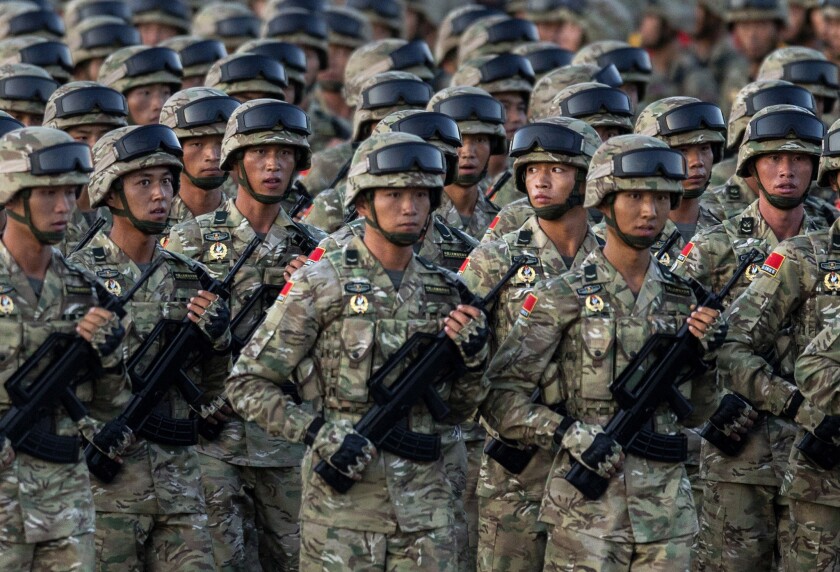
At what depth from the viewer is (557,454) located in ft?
34.7

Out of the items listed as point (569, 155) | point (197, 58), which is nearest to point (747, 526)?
point (569, 155)

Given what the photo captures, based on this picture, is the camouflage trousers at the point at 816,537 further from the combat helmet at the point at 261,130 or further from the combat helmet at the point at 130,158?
the combat helmet at the point at 130,158

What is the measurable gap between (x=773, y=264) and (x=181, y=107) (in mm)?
4488

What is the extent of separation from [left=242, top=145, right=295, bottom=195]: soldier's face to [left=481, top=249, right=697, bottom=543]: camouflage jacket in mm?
2777

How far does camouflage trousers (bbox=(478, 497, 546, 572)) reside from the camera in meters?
11.9

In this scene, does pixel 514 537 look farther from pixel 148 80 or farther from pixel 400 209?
pixel 148 80

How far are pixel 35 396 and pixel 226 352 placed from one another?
6.84ft

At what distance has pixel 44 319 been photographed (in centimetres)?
1018

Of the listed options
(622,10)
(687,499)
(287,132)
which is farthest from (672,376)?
(622,10)

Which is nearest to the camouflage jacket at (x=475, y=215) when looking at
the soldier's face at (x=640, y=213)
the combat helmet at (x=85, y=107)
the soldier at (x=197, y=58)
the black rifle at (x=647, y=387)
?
the combat helmet at (x=85, y=107)

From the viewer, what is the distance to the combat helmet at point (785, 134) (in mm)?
13133

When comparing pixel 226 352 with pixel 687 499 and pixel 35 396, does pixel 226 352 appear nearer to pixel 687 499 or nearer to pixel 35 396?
pixel 35 396

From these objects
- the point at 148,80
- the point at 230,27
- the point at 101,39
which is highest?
the point at 148,80

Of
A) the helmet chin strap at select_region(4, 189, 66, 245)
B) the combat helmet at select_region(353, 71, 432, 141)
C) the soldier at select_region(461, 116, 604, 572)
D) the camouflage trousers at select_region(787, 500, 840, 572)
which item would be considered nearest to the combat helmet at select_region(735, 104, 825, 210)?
the soldier at select_region(461, 116, 604, 572)
